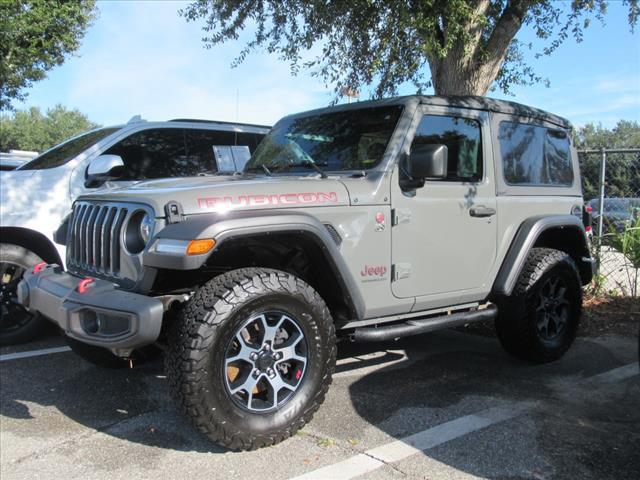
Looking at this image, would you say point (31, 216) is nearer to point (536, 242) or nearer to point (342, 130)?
point (342, 130)

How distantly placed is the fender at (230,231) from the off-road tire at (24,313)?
8.44 ft

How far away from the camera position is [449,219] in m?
3.95

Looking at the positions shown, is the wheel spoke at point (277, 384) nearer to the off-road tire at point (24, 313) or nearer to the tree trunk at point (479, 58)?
the off-road tire at point (24, 313)

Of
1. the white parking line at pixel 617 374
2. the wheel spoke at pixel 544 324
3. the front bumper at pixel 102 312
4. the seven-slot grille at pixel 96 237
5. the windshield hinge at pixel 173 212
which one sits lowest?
the white parking line at pixel 617 374

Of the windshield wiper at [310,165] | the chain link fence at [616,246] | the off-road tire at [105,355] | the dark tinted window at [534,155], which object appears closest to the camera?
the windshield wiper at [310,165]

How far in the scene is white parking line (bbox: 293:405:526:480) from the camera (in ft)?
9.46

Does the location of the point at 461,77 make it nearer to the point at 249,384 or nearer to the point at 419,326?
the point at 419,326

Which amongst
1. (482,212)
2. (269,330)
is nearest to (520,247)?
(482,212)

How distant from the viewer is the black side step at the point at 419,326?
11.6 ft

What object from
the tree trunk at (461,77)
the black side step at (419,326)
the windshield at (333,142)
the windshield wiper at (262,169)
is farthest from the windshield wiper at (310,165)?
the tree trunk at (461,77)

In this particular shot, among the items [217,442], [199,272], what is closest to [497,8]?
[199,272]

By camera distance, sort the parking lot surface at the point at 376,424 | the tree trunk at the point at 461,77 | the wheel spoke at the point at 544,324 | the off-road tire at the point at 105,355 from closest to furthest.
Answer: the parking lot surface at the point at 376,424
the off-road tire at the point at 105,355
the wheel spoke at the point at 544,324
the tree trunk at the point at 461,77

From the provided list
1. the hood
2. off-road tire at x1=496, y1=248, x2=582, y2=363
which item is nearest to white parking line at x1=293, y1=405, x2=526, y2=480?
off-road tire at x1=496, y1=248, x2=582, y2=363

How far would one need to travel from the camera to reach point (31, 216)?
197 inches
